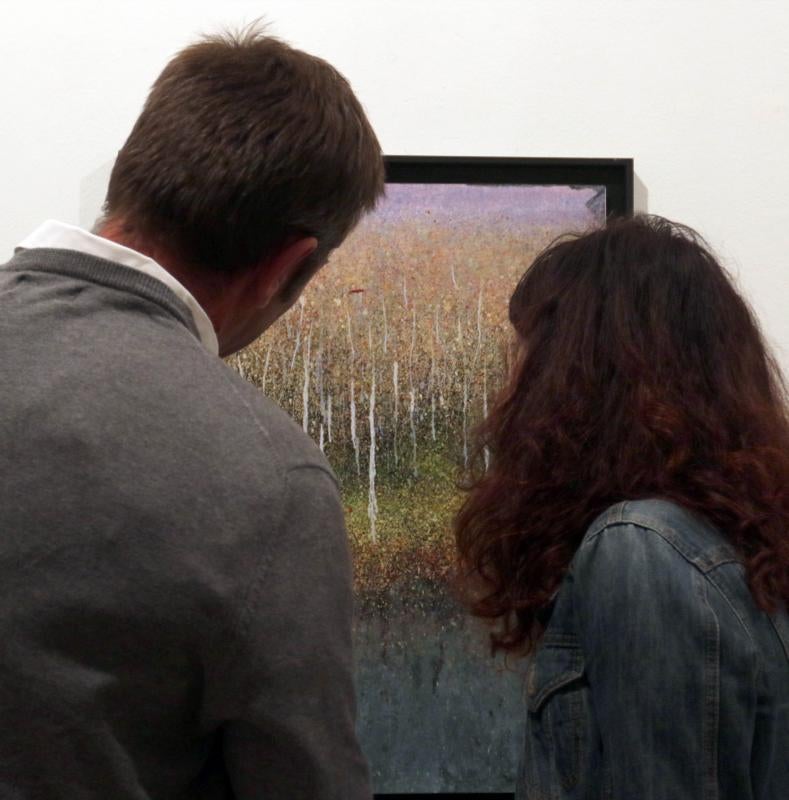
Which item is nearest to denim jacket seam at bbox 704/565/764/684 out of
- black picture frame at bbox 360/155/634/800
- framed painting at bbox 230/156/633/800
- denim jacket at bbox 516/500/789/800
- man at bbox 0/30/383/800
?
denim jacket at bbox 516/500/789/800

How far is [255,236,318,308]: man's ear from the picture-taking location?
87cm

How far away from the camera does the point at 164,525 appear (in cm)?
71

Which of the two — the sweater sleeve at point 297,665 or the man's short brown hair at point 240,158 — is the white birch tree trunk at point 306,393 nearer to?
the man's short brown hair at point 240,158

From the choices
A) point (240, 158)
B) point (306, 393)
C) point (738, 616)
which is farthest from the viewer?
point (306, 393)

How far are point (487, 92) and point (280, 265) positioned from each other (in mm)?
949

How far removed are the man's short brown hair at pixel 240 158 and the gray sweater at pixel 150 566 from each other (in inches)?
3.0

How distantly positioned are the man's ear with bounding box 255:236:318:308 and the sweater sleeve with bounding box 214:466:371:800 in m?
0.19

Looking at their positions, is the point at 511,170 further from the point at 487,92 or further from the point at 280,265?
the point at 280,265

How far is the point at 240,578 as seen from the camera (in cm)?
72

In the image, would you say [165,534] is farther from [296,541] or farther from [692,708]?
[692,708]

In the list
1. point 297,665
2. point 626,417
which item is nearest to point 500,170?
point 626,417

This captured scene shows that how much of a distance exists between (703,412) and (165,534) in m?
0.54

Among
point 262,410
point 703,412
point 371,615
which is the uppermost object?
point 262,410

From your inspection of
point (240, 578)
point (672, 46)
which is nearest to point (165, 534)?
point (240, 578)
